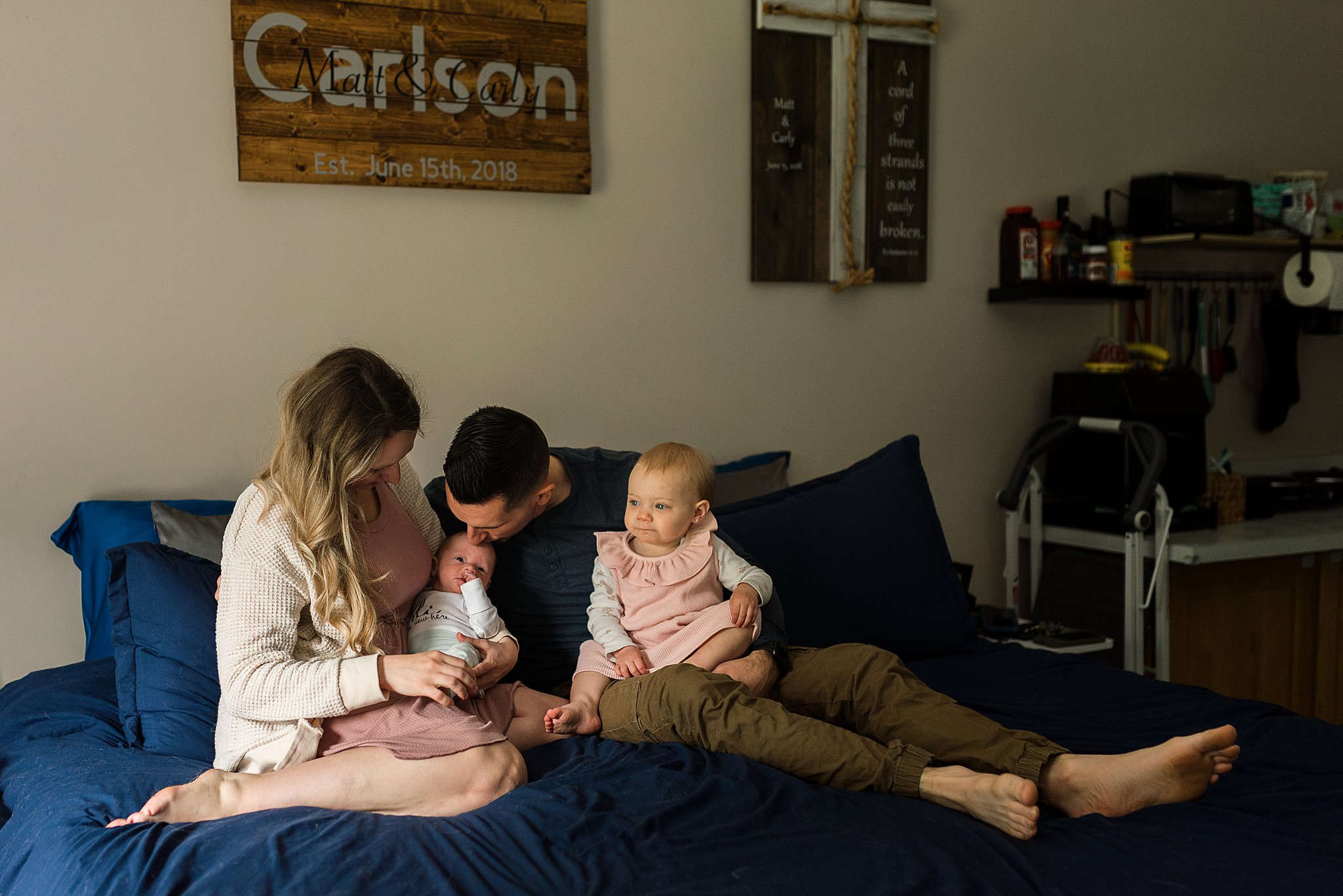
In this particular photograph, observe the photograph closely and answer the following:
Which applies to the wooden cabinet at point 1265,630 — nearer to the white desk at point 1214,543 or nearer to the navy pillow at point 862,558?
the white desk at point 1214,543

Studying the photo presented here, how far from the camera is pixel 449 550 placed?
1.91 m

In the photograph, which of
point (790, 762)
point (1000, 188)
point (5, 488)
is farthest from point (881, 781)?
point (1000, 188)

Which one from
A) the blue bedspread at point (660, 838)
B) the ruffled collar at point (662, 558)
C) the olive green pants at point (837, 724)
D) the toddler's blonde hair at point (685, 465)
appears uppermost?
the toddler's blonde hair at point (685, 465)

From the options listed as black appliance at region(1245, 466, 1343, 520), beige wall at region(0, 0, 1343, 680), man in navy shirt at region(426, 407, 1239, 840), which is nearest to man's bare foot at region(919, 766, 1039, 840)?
man in navy shirt at region(426, 407, 1239, 840)

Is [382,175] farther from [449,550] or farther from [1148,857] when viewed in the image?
[1148,857]

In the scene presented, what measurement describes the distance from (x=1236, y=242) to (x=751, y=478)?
181 centimetres

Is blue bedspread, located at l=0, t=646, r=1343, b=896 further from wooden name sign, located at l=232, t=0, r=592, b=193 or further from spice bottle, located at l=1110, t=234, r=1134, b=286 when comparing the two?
spice bottle, located at l=1110, t=234, r=1134, b=286

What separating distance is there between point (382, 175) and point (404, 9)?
366 millimetres

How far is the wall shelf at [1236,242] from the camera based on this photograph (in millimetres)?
3164

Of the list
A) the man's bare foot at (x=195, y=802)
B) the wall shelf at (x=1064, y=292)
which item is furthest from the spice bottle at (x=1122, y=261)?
the man's bare foot at (x=195, y=802)

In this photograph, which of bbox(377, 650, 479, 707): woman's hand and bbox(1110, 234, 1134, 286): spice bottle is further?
bbox(1110, 234, 1134, 286): spice bottle

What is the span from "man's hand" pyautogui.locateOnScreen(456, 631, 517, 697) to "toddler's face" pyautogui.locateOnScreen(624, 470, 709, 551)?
32 centimetres

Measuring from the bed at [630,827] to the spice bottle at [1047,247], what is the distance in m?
1.51

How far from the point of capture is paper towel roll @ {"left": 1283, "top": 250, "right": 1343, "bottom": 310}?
11.1 feet
